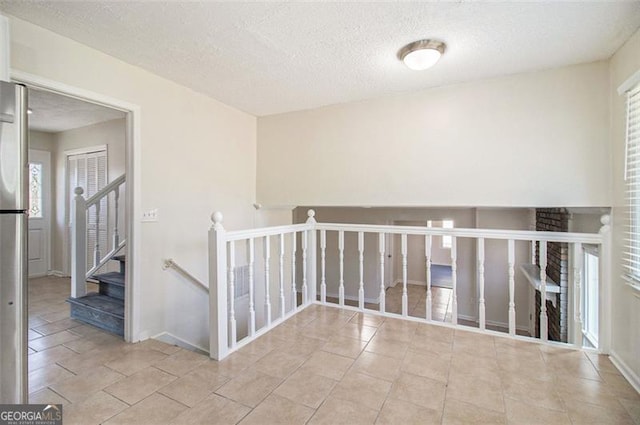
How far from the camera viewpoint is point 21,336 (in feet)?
4.33

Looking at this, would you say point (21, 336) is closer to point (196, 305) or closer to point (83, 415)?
point (83, 415)

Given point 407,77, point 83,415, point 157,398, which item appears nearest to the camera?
point 83,415

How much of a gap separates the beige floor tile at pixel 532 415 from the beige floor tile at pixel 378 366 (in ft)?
2.10

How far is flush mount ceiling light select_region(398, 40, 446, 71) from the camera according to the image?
2062mm

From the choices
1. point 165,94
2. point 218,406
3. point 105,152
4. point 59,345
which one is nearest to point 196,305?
point 59,345

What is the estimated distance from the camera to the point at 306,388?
5.91 feet

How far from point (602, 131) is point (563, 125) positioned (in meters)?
0.25

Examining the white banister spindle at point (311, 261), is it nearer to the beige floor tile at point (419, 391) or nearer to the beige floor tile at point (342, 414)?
the beige floor tile at point (419, 391)

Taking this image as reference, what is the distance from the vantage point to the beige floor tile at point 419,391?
167cm

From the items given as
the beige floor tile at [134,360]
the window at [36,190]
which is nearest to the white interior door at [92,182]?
the window at [36,190]

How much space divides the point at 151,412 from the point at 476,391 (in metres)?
1.88

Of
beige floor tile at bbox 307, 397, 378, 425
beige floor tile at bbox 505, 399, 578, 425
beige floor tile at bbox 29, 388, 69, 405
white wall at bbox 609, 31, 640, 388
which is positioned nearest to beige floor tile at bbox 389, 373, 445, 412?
beige floor tile at bbox 307, 397, 378, 425

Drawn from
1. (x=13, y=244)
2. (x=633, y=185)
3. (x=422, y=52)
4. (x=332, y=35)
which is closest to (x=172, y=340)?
(x=13, y=244)

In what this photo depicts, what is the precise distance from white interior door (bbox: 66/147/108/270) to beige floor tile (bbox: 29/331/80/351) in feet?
6.59
